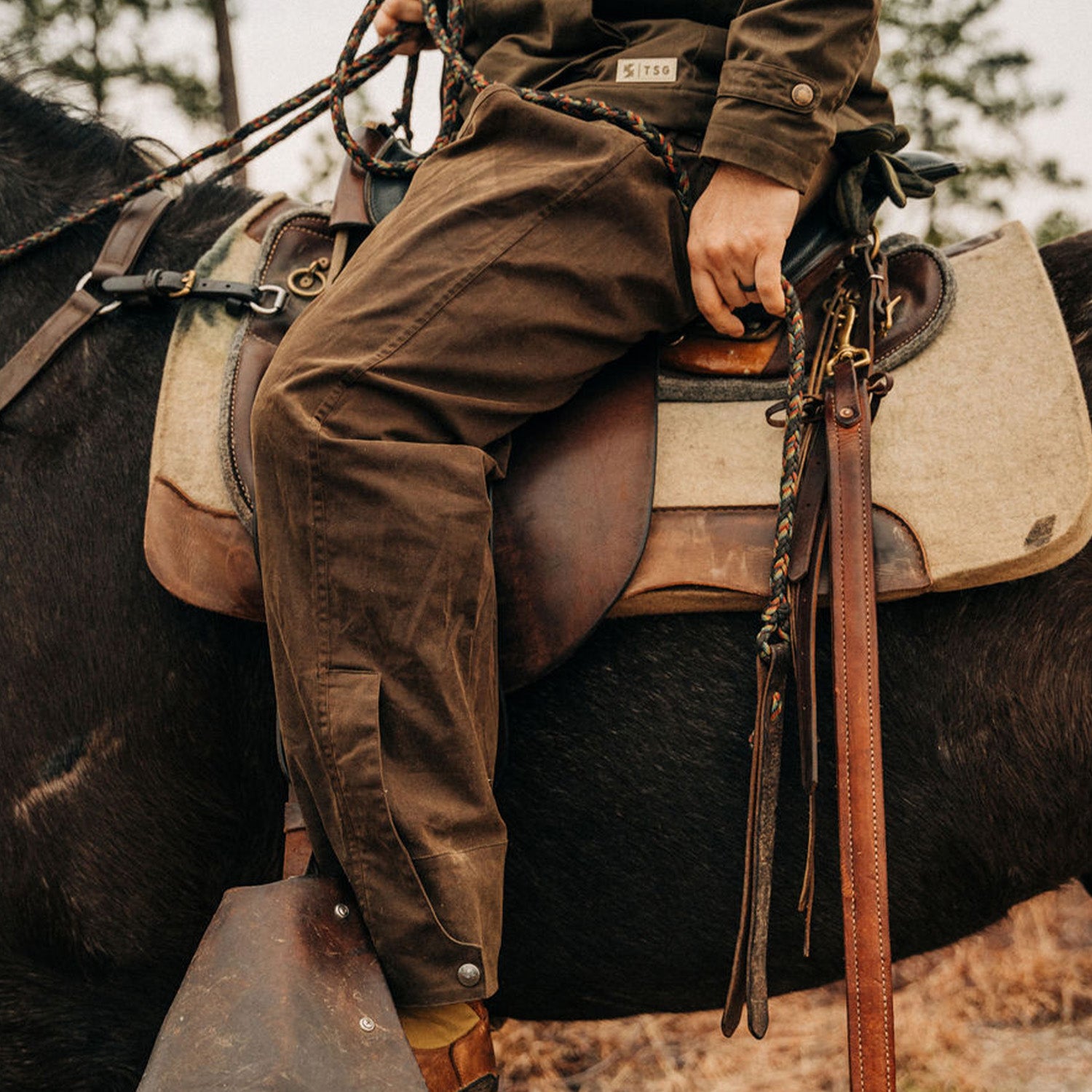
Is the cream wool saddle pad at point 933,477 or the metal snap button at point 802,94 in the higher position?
the metal snap button at point 802,94

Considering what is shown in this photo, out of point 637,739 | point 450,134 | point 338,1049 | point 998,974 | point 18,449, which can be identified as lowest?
point 998,974

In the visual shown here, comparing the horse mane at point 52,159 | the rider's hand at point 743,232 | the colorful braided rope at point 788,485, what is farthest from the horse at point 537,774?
the rider's hand at point 743,232

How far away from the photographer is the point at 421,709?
4.81 ft

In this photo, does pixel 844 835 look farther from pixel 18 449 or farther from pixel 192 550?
pixel 18 449

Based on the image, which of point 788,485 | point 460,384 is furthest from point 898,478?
point 460,384

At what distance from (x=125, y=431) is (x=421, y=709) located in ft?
2.74

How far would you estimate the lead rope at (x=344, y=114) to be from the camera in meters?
1.85

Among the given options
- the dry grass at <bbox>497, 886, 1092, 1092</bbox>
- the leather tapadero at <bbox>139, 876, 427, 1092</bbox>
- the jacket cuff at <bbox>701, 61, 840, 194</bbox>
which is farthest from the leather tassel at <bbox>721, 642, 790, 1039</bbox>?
the dry grass at <bbox>497, 886, 1092, 1092</bbox>

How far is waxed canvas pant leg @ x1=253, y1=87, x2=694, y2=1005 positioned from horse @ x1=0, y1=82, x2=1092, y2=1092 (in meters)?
0.25

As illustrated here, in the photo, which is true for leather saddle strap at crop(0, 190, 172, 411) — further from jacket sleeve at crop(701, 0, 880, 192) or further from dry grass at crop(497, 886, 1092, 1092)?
dry grass at crop(497, 886, 1092, 1092)

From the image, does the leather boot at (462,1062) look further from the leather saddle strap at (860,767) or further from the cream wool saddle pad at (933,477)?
the cream wool saddle pad at (933,477)

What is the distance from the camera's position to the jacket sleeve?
1514 mm

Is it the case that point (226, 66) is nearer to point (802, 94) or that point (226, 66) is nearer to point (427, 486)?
point (802, 94)

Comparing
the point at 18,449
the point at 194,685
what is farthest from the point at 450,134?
the point at 194,685
